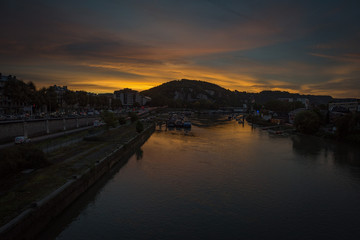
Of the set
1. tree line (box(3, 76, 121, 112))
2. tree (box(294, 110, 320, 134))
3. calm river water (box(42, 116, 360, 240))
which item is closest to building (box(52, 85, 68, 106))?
tree line (box(3, 76, 121, 112))

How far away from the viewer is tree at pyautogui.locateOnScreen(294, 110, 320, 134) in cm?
6919

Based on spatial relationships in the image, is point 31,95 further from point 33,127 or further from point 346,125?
point 346,125

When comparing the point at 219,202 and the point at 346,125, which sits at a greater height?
the point at 346,125

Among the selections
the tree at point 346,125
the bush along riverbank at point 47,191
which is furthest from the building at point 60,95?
the tree at point 346,125

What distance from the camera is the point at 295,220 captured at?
1875cm

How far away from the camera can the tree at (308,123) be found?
69.2m

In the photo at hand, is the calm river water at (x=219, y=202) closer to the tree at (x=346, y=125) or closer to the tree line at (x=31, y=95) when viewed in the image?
the tree at (x=346, y=125)

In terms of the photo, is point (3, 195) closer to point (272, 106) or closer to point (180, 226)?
point (180, 226)

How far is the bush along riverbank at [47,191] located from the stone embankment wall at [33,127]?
8.64 metres

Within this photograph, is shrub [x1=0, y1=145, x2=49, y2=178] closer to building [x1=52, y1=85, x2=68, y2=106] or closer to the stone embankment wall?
the stone embankment wall

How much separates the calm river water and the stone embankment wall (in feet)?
53.5

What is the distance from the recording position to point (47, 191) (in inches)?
704

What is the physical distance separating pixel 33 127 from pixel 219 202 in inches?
1292

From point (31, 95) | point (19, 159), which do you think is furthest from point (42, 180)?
point (31, 95)
